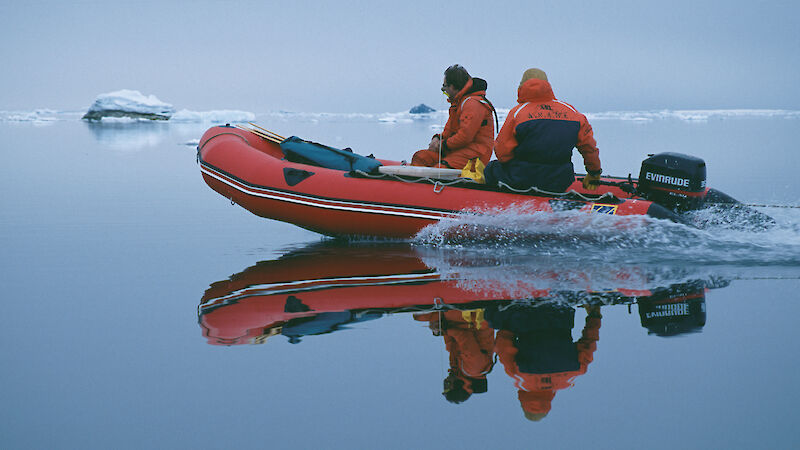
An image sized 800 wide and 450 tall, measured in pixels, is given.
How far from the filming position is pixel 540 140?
15.4 feet

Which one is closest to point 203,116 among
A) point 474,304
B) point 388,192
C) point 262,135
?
point 262,135

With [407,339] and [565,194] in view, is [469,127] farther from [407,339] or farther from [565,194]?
[407,339]

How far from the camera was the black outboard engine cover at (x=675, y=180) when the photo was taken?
15.7ft

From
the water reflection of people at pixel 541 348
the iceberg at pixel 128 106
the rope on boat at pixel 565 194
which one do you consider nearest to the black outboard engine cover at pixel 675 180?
the rope on boat at pixel 565 194

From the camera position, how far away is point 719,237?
4660 millimetres

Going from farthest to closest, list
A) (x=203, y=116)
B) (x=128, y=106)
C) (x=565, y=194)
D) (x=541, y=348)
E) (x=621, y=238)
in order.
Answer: (x=128, y=106) → (x=203, y=116) → (x=565, y=194) → (x=621, y=238) → (x=541, y=348)

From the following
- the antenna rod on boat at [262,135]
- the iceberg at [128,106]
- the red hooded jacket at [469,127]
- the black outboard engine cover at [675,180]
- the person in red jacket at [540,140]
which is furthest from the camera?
the iceberg at [128,106]

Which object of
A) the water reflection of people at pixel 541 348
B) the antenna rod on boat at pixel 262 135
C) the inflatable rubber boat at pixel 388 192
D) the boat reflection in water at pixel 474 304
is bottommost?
the boat reflection in water at pixel 474 304

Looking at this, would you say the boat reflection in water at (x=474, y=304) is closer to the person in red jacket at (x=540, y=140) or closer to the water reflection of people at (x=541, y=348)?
the water reflection of people at (x=541, y=348)

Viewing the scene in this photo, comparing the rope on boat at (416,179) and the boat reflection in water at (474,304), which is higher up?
the rope on boat at (416,179)

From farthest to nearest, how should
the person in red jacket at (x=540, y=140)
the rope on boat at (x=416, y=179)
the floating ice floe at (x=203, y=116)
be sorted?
1. the floating ice floe at (x=203, y=116)
2. the rope on boat at (x=416, y=179)
3. the person in red jacket at (x=540, y=140)

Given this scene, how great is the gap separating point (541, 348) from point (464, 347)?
0.32 metres

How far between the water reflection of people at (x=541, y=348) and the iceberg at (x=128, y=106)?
143 feet

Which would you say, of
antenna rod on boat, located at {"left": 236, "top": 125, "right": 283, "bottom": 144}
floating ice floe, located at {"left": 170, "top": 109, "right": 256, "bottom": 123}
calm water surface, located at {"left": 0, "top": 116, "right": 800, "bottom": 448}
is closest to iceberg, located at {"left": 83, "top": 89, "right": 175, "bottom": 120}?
floating ice floe, located at {"left": 170, "top": 109, "right": 256, "bottom": 123}
